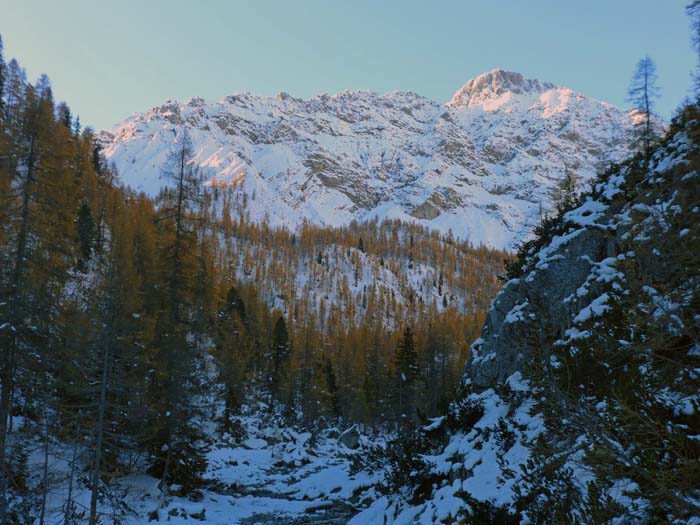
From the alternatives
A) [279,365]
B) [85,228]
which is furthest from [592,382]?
[279,365]

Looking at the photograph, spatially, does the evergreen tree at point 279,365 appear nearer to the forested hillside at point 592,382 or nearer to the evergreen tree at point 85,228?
the evergreen tree at point 85,228

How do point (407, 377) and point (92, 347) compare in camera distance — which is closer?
point (92, 347)

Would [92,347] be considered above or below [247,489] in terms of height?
above

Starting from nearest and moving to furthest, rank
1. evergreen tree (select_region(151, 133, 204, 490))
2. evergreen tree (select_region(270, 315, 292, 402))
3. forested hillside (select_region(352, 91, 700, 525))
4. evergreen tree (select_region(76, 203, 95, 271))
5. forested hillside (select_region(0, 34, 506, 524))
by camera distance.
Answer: forested hillside (select_region(352, 91, 700, 525))
forested hillside (select_region(0, 34, 506, 524))
evergreen tree (select_region(151, 133, 204, 490))
evergreen tree (select_region(76, 203, 95, 271))
evergreen tree (select_region(270, 315, 292, 402))

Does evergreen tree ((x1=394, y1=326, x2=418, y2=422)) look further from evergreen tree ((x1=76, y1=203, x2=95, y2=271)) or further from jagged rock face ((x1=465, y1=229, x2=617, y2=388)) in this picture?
evergreen tree ((x1=76, y1=203, x2=95, y2=271))

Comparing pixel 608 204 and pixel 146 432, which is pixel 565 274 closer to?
pixel 608 204

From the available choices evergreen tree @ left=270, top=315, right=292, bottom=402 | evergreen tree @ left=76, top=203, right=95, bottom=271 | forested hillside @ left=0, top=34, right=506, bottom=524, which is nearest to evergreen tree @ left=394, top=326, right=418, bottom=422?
forested hillside @ left=0, top=34, right=506, bottom=524

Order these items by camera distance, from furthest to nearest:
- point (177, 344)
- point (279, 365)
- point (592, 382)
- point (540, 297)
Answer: point (279, 365)
point (177, 344)
point (540, 297)
point (592, 382)

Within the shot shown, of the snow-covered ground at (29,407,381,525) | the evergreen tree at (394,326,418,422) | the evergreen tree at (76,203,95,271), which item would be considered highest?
the evergreen tree at (76,203,95,271)

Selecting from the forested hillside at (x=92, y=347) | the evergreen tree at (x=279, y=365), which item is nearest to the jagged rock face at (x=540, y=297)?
the forested hillside at (x=92, y=347)

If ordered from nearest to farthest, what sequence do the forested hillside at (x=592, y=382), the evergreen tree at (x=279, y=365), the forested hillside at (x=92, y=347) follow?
the forested hillside at (x=592, y=382) → the forested hillside at (x=92, y=347) → the evergreen tree at (x=279, y=365)

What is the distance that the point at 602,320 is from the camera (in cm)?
1039

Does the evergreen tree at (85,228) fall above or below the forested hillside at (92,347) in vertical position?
above

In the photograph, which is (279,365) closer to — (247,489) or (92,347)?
(247,489)
